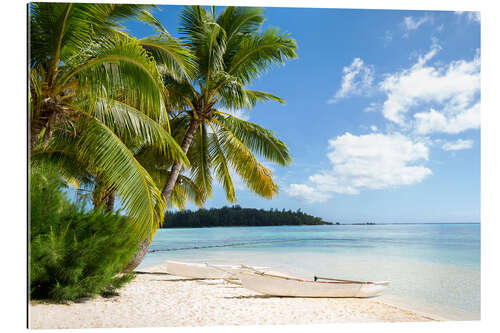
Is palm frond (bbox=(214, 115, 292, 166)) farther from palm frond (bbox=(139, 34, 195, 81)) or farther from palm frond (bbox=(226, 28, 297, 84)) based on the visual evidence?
palm frond (bbox=(139, 34, 195, 81))

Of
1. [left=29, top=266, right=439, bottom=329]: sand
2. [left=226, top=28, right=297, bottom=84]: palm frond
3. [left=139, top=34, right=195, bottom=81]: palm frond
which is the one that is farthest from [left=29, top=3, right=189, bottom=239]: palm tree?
[left=226, top=28, right=297, bottom=84]: palm frond

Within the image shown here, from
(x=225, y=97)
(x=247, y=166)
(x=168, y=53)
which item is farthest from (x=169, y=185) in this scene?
(x=168, y=53)

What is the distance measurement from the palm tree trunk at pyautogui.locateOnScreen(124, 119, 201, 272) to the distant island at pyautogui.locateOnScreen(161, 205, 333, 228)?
321cm

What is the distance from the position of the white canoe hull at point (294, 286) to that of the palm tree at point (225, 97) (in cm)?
159

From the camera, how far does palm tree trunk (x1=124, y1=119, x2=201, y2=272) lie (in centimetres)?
562

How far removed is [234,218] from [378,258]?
6698 millimetres

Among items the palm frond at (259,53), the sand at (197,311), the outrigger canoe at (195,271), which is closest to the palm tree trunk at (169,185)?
the sand at (197,311)

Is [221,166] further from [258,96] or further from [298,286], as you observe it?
[298,286]

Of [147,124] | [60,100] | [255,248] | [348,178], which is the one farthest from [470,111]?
[255,248]

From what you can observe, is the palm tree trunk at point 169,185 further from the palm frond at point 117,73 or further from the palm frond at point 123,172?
the palm frond at point 117,73

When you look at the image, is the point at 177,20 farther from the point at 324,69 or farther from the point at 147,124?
the point at 324,69

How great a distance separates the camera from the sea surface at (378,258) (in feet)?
24.2

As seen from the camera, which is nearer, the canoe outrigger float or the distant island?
the canoe outrigger float

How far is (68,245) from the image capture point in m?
3.90
